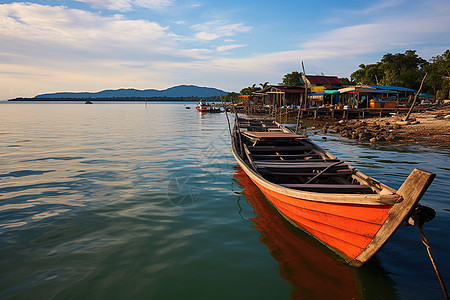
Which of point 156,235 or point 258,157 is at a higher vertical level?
point 258,157

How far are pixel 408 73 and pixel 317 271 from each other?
2344 inches

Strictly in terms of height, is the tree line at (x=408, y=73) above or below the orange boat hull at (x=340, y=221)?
above

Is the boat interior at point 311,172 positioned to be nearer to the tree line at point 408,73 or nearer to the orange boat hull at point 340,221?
the orange boat hull at point 340,221

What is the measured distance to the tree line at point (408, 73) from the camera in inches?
1788

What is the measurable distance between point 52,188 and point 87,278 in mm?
5613

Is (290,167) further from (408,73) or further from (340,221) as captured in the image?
(408,73)

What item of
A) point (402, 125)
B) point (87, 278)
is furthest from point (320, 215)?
point (402, 125)

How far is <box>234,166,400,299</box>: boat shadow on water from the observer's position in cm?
407

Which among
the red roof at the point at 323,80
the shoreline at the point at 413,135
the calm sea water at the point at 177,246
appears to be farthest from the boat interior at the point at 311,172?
the red roof at the point at 323,80

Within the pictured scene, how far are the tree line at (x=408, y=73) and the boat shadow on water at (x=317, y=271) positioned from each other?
155ft

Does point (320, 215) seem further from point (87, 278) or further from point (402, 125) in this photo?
point (402, 125)

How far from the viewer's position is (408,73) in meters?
51.3

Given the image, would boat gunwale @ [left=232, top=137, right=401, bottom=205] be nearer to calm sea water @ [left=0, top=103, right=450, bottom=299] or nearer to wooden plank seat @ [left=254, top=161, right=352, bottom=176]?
calm sea water @ [left=0, top=103, right=450, bottom=299]

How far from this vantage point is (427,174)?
124 inches
